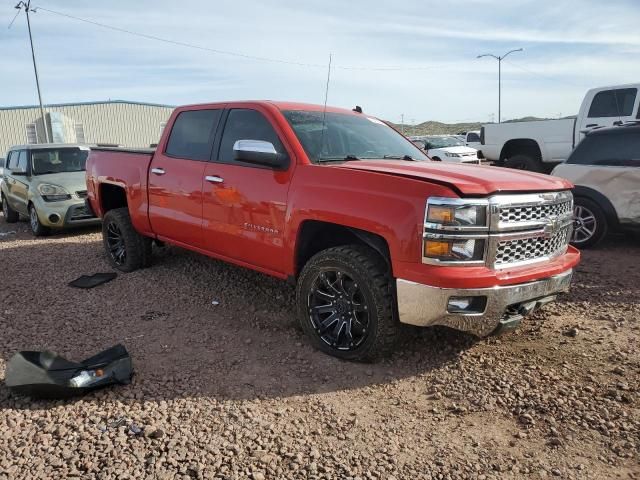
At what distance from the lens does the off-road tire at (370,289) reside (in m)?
3.42

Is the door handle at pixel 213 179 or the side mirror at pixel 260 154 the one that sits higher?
the side mirror at pixel 260 154

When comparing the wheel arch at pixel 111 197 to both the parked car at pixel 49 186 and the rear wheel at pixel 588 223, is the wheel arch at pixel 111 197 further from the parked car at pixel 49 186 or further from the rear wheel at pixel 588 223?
the rear wheel at pixel 588 223

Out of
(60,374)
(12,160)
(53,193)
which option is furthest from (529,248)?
(12,160)

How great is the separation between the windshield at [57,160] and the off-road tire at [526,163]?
9.22 m

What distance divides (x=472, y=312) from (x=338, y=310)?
3.19 feet

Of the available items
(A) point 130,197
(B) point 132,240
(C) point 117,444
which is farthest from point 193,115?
(C) point 117,444

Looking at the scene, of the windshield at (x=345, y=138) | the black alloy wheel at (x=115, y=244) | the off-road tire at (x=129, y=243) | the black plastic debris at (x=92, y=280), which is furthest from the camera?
the black alloy wheel at (x=115, y=244)

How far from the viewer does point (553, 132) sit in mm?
11562

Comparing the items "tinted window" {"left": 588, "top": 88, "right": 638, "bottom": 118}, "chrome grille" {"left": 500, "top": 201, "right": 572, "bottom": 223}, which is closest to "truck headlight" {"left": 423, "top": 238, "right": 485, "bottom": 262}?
"chrome grille" {"left": 500, "top": 201, "right": 572, "bottom": 223}

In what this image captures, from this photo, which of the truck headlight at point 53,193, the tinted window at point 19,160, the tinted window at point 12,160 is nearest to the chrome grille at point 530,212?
the truck headlight at point 53,193

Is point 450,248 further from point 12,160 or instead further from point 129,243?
point 12,160

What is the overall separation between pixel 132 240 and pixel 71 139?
30042mm

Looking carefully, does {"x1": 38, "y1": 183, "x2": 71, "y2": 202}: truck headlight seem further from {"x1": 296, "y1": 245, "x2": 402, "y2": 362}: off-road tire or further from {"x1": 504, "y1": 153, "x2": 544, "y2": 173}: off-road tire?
{"x1": 504, "y1": 153, "x2": 544, "y2": 173}: off-road tire

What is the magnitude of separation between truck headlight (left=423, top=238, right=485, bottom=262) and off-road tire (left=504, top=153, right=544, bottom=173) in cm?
972
